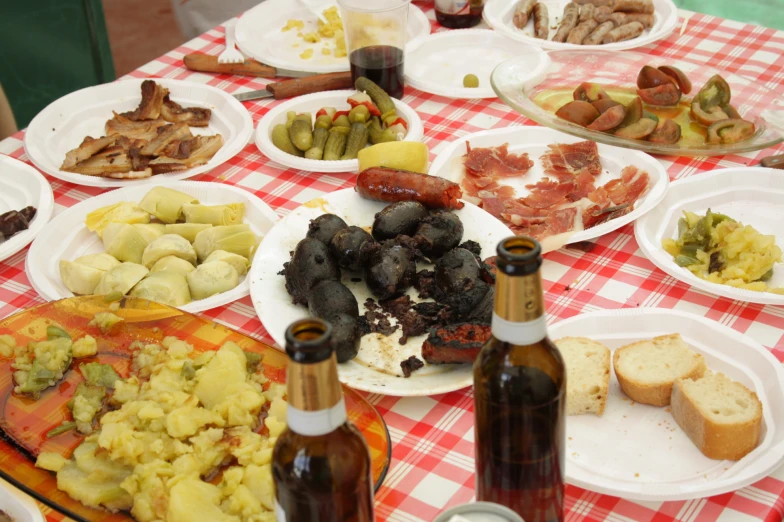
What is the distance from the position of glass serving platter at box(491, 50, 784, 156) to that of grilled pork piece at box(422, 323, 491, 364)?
3.80ft

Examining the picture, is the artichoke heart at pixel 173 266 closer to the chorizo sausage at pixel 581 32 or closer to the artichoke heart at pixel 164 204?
the artichoke heart at pixel 164 204

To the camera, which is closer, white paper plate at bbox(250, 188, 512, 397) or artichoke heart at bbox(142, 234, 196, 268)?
white paper plate at bbox(250, 188, 512, 397)

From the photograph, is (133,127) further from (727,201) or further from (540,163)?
(727,201)

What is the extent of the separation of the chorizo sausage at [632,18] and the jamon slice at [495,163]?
1.02m

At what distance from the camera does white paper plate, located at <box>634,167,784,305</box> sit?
7.33ft

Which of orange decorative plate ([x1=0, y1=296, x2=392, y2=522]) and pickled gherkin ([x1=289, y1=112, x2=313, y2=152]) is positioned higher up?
orange decorative plate ([x1=0, y1=296, x2=392, y2=522])

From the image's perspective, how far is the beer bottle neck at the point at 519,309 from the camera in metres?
0.99

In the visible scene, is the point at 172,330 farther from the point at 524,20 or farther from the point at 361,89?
the point at 524,20

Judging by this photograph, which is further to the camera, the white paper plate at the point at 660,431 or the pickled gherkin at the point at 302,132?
the pickled gherkin at the point at 302,132

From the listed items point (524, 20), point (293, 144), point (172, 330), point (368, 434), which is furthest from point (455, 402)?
point (524, 20)

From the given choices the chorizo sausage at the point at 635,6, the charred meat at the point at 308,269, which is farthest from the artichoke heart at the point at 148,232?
the chorizo sausage at the point at 635,6

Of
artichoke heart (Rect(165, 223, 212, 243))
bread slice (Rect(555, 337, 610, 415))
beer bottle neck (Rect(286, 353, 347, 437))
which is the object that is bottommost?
artichoke heart (Rect(165, 223, 212, 243))

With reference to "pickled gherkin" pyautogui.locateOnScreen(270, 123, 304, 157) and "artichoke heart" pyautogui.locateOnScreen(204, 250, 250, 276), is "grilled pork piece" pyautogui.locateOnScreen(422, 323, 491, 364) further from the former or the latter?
"pickled gherkin" pyautogui.locateOnScreen(270, 123, 304, 157)

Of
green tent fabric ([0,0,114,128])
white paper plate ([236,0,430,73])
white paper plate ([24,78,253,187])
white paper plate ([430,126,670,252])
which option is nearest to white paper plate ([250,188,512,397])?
white paper plate ([430,126,670,252])
